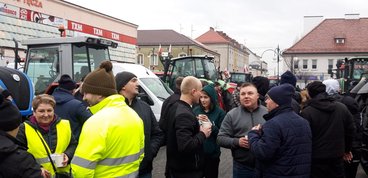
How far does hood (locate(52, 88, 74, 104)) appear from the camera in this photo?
18.3ft

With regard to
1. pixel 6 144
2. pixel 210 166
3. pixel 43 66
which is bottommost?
pixel 210 166

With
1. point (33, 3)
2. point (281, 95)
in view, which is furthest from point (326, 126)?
point (33, 3)

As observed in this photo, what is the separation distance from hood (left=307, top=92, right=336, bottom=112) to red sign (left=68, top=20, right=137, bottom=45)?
77.6 ft

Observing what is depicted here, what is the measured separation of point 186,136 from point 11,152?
201 centimetres

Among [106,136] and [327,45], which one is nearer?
[106,136]

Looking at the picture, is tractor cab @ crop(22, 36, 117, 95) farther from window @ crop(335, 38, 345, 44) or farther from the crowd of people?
window @ crop(335, 38, 345, 44)

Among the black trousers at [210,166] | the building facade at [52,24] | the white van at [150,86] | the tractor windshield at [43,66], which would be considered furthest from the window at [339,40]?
the black trousers at [210,166]

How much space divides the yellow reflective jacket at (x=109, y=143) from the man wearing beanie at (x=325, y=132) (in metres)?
2.54

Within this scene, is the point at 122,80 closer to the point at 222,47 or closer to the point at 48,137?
the point at 48,137

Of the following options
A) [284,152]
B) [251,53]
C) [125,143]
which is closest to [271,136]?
[284,152]

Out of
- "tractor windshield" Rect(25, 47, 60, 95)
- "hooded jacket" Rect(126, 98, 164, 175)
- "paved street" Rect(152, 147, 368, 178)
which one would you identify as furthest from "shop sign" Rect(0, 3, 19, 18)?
"hooded jacket" Rect(126, 98, 164, 175)

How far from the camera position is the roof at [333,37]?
59.6 metres

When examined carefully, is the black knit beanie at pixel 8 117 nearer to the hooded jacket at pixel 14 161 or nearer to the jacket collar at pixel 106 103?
the hooded jacket at pixel 14 161

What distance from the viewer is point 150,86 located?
38.8 feet
